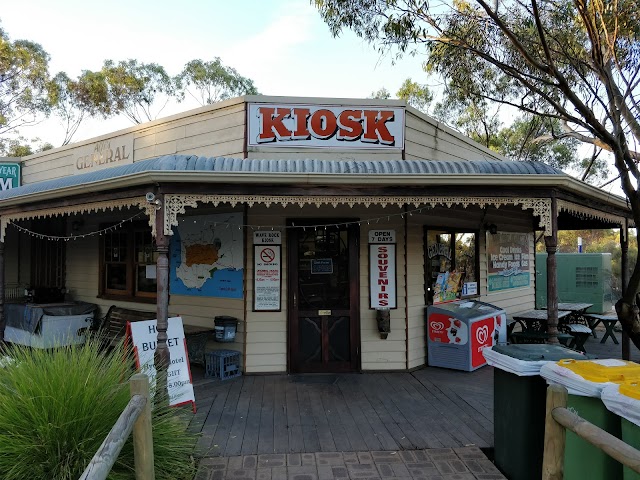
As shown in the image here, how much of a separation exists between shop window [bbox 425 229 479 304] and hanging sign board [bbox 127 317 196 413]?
3889mm

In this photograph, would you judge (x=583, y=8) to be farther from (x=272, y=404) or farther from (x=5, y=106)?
(x=5, y=106)

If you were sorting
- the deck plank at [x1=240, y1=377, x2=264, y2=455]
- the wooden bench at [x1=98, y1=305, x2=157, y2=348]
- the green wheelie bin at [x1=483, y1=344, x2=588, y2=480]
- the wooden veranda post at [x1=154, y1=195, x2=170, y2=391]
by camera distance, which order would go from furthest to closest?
the wooden bench at [x1=98, y1=305, x2=157, y2=348] → the wooden veranda post at [x1=154, y1=195, x2=170, y2=391] → the deck plank at [x1=240, y1=377, x2=264, y2=455] → the green wheelie bin at [x1=483, y1=344, x2=588, y2=480]

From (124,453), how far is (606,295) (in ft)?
51.5

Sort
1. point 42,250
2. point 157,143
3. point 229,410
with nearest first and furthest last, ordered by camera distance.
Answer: point 229,410
point 157,143
point 42,250

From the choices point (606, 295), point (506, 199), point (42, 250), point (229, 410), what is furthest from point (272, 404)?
point (606, 295)

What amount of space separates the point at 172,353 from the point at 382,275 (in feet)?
10.4

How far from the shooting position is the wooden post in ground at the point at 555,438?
261cm

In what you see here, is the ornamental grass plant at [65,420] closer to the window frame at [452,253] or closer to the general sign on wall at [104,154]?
the window frame at [452,253]

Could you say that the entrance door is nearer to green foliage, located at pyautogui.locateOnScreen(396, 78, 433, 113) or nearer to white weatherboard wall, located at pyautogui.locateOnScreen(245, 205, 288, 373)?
white weatherboard wall, located at pyautogui.locateOnScreen(245, 205, 288, 373)

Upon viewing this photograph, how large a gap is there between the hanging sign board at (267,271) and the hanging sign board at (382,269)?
138 cm

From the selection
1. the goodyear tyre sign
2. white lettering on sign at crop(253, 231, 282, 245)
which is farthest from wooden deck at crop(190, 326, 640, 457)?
the goodyear tyre sign

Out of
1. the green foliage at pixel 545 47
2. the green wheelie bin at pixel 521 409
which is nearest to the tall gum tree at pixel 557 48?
the green foliage at pixel 545 47

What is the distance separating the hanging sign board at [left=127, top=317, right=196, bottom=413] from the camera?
4.90 metres

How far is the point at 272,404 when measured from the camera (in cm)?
529
